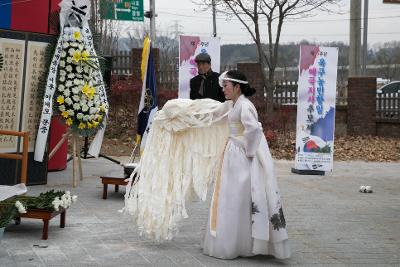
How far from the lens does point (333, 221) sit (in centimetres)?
812

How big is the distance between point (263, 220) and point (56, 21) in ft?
18.1

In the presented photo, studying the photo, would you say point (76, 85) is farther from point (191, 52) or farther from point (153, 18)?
point (153, 18)

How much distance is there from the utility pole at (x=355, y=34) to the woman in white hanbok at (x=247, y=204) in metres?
14.4

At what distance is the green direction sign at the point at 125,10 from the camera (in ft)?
61.8

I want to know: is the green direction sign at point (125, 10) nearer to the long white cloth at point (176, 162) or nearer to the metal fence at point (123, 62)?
the metal fence at point (123, 62)

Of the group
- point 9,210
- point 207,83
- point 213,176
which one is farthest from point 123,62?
point 9,210

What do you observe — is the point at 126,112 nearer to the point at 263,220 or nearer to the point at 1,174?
the point at 1,174

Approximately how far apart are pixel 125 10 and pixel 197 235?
13891 mm

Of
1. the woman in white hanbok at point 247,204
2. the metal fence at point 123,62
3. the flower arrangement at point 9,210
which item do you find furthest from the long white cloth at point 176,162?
the metal fence at point 123,62

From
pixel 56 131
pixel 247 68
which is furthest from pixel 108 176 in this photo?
pixel 247 68

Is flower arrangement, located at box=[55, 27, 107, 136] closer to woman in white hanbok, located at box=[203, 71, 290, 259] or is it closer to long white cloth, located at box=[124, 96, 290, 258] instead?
long white cloth, located at box=[124, 96, 290, 258]

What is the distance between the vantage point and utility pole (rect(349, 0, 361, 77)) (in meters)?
19.6

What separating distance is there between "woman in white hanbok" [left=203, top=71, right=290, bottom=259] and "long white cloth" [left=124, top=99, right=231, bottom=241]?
32cm

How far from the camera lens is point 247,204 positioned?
604 cm
